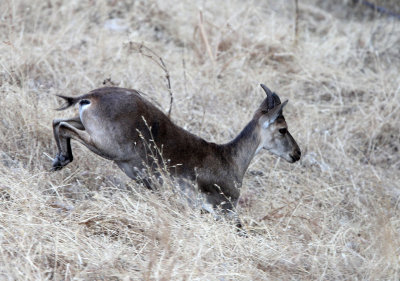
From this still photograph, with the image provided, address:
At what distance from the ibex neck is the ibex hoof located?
1499 mm

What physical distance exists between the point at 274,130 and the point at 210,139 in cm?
132

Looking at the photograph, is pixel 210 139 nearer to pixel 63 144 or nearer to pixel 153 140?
pixel 153 140

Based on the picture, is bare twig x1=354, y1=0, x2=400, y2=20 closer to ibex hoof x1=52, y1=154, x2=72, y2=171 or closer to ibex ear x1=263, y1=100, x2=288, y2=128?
ibex ear x1=263, y1=100, x2=288, y2=128

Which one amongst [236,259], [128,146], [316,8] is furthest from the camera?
[316,8]

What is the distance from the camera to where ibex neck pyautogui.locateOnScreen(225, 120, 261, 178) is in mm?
5891

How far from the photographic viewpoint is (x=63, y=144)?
512 centimetres

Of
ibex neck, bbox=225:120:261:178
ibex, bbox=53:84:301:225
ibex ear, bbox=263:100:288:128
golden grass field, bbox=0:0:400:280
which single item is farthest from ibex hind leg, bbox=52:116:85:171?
ibex ear, bbox=263:100:288:128

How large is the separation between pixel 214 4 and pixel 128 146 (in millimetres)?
5677

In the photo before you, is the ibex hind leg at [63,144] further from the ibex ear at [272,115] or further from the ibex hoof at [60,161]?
the ibex ear at [272,115]


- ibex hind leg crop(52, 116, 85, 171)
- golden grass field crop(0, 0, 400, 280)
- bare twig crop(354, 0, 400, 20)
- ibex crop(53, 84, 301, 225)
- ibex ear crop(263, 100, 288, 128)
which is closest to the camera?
golden grass field crop(0, 0, 400, 280)

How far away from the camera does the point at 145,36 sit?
903 centimetres

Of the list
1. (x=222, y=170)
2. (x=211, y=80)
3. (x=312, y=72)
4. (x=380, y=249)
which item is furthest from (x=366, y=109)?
(x=380, y=249)

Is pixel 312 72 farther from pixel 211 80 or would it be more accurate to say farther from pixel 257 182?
pixel 257 182

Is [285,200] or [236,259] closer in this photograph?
[236,259]
